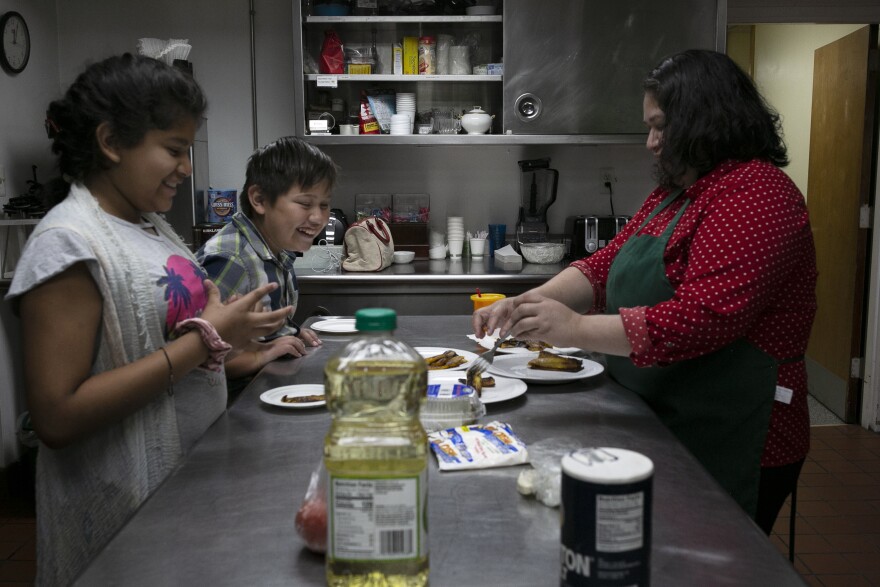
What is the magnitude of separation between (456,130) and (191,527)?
11.5ft

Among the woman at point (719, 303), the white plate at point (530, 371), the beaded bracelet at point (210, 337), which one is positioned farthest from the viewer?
the white plate at point (530, 371)

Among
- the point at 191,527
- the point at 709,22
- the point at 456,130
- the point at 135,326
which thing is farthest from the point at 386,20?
the point at 191,527

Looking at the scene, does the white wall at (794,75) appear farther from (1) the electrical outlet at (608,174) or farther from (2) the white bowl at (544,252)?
(2) the white bowl at (544,252)

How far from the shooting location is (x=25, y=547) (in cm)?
306

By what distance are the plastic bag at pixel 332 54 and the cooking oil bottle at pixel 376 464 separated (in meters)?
3.51

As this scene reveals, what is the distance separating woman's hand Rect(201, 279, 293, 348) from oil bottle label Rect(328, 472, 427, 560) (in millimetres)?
710

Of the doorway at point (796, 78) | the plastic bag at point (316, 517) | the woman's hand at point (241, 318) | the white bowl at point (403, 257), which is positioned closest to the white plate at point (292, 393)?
the woman's hand at point (241, 318)

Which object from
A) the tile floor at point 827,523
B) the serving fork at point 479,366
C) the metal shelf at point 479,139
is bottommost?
the tile floor at point 827,523

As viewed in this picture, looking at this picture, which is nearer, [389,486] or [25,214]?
[389,486]

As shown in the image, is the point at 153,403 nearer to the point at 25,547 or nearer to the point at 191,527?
the point at 191,527

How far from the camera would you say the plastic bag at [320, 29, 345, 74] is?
13.6ft

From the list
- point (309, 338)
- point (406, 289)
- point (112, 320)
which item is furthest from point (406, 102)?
point (112, 320)

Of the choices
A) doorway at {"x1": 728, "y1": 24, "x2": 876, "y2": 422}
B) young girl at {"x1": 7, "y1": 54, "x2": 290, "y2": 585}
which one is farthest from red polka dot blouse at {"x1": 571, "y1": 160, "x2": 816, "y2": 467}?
doorway at {"x1": 728, "y1": 24, "x2": 876, "y2": 422}

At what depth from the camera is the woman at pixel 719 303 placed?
154cm
